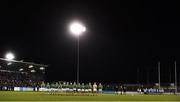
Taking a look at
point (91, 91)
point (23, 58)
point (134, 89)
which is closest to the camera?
point (91, 91)

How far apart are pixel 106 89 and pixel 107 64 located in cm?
4947

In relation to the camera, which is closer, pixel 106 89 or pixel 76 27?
pixel 76 27

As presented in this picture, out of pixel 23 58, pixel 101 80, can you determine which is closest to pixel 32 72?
pixel 23 58

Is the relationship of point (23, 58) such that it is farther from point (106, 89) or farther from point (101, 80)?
point (106, 89)

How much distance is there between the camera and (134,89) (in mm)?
67625

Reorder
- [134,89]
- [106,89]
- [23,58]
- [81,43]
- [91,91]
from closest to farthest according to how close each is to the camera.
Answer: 1. [91,91]
2. [106,89]
3. [134,89]
4. [23,58]
5. [81,43]

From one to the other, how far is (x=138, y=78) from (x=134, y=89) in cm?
3912

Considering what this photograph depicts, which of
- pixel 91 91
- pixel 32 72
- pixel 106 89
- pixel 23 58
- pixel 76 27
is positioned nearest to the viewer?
pixel 91 91

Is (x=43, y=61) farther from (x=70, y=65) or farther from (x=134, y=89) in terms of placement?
(x=134, y=89)

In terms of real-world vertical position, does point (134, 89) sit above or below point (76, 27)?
below

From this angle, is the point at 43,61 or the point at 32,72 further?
the point at 43,61

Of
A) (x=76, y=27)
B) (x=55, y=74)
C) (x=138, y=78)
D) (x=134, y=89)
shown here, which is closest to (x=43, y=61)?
(x=55, y=74)

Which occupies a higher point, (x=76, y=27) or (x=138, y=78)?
(x=76, y=27)

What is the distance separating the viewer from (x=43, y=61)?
108 metres
